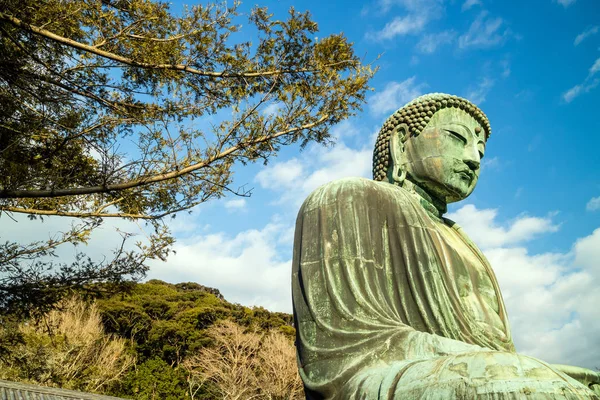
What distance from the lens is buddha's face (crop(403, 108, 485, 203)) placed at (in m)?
3.88

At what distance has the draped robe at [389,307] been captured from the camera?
7.41 ft

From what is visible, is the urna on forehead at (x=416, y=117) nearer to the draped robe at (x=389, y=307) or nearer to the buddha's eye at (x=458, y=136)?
the buddha's eye at (x=458, y=136)

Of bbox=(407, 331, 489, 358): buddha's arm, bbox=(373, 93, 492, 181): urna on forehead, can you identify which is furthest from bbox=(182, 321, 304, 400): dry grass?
bbox=(407, 331, 489, 358): buddha's arm

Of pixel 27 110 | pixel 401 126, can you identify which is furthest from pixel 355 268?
pixel 27 110

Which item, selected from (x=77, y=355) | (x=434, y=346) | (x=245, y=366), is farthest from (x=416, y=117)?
(x=245, y=366)

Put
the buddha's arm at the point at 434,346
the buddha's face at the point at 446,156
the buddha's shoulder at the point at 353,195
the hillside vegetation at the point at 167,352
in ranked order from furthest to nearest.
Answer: the hillside vegetation at the point at 167,352 < the buddha's face at the point at 446,156 < the buddha's shoulder at the point at 353,195 < the buddha's arm at the point at 434,346

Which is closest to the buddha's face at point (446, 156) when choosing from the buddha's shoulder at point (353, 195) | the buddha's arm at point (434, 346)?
the buddha's shoulder at point (353, 195)

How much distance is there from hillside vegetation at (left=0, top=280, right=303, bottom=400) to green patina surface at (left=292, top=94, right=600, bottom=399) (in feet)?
66.5

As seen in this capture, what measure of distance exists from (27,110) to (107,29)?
149 cm

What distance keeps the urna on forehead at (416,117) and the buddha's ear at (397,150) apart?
1.2 inches

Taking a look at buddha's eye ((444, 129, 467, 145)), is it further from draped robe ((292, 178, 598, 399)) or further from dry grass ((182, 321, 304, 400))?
dry grass ((182, 321, 304, 400))

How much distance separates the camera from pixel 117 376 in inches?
1040

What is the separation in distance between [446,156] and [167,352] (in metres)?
28.9

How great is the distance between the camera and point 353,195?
343cm
